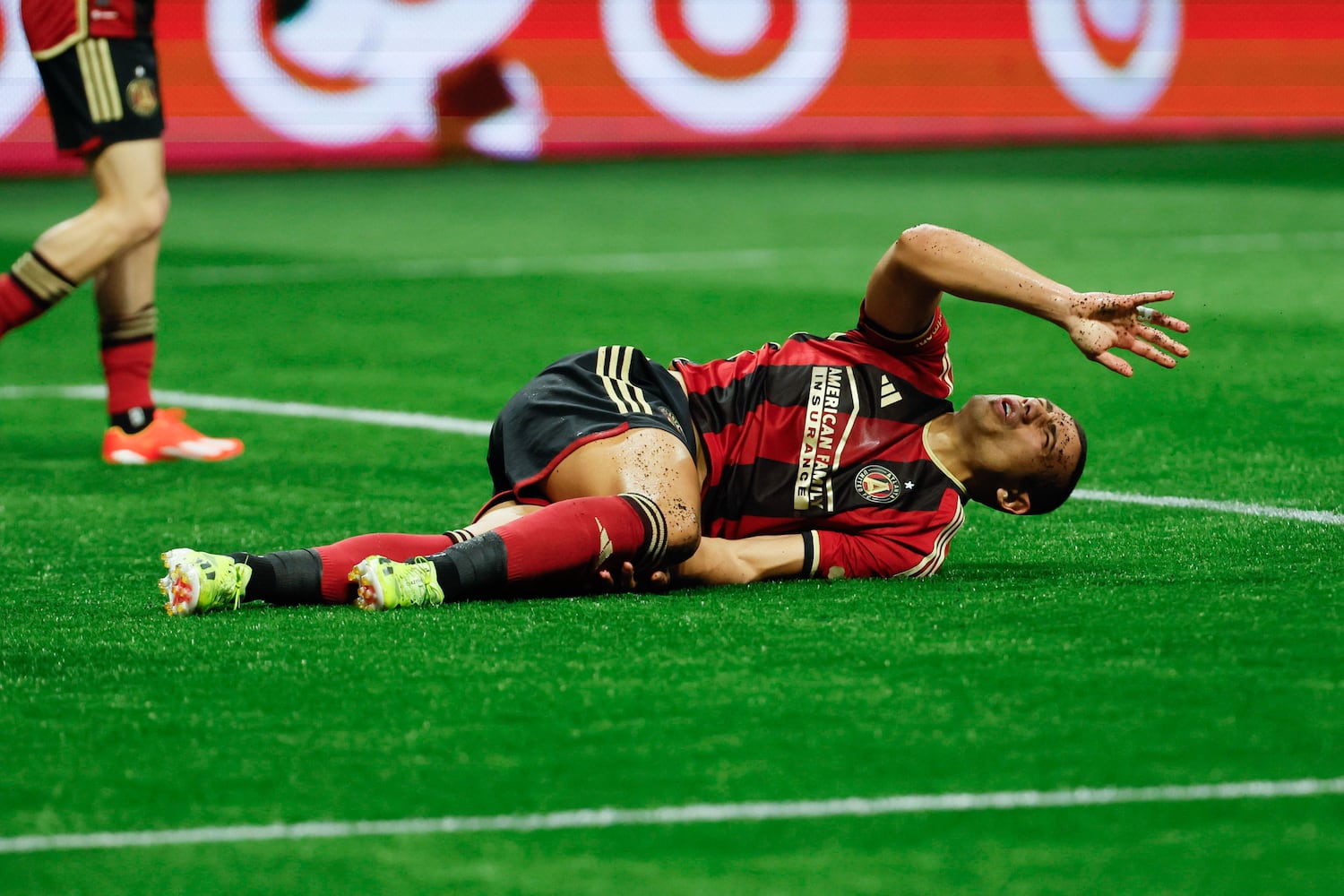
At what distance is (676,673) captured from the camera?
3289 mm

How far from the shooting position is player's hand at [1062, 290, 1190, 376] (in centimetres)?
365

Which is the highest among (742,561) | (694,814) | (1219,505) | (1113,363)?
(1113,363)

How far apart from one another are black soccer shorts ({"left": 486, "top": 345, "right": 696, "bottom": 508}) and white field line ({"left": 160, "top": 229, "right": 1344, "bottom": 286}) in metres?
5.75

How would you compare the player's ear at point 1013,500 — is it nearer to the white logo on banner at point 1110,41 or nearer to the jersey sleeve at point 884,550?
the jersey sleeve at point 884,550

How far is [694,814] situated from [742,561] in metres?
1.42

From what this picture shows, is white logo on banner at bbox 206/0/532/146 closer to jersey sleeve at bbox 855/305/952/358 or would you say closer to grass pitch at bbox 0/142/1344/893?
grass pitch at bbox 0/142/1344/893

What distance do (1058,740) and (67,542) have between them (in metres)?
2.64

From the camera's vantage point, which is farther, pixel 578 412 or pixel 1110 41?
pixel 1110 41

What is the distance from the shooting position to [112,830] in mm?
2609

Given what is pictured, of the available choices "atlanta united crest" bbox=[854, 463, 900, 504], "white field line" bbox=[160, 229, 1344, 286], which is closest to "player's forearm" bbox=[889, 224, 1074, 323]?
"atlanta united crest" bbox=[854, 463, 900, 504]

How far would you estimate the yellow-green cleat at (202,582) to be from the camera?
147 inches

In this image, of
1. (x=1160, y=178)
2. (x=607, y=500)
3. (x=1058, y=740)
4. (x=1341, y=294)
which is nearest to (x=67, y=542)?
(x=607, y=500)

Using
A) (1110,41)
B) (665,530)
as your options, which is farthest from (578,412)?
(1110,41)

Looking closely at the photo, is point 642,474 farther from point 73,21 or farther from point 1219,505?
point 73,21
